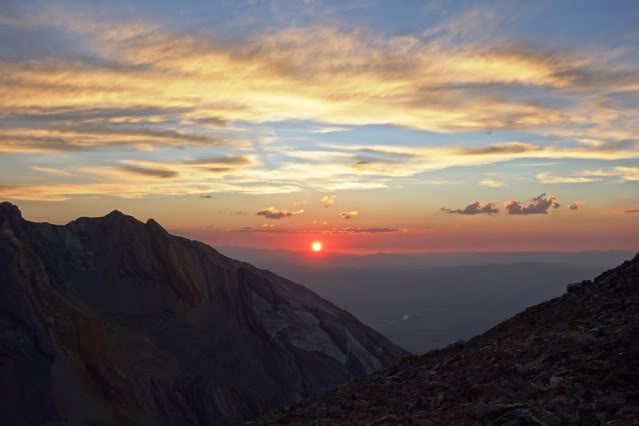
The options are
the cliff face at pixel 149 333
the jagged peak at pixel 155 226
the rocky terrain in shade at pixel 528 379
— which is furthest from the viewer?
the jagged peak at pixel 155 226

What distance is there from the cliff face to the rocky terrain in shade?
56.5 m

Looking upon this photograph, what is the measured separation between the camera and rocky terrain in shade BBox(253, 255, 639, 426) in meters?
11.7

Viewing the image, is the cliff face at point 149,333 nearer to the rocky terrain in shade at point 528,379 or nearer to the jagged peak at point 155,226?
the jagged peak at point 155,226

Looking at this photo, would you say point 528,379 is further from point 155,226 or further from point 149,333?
point 155,226

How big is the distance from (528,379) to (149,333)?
81677 millimetres

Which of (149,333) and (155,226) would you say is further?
(155,226)

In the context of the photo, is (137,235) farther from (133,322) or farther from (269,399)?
(269,399)

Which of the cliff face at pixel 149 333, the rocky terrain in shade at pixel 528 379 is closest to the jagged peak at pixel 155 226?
the cliff face at pixel 149 333

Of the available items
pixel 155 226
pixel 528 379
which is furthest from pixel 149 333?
pixel 528 379

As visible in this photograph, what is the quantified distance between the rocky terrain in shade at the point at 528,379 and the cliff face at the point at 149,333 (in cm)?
5647

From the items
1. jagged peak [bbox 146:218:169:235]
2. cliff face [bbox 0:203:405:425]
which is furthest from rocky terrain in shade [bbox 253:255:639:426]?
jagged peak [bbox 146:218:169:235]

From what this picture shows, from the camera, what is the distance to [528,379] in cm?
1450

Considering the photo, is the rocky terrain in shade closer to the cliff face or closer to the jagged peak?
the cliff face

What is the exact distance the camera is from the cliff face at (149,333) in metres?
69.8
